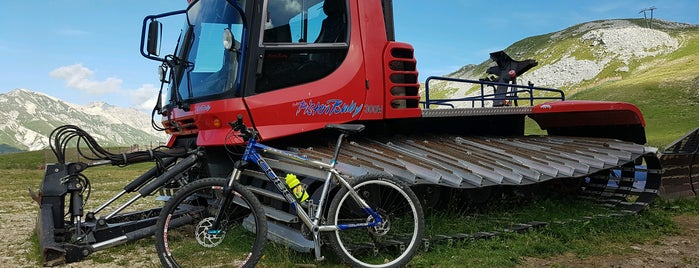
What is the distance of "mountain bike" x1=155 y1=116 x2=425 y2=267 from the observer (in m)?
4.95

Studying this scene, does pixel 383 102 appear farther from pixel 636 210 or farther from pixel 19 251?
pixel 19 251

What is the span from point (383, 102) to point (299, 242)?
2.34 m

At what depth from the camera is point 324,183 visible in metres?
5.35

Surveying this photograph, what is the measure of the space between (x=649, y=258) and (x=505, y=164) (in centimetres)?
192

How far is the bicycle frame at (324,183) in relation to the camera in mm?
5092

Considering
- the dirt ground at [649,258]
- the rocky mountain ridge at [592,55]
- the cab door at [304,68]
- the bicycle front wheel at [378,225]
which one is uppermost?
the rocky mountain ridge at [592,55]

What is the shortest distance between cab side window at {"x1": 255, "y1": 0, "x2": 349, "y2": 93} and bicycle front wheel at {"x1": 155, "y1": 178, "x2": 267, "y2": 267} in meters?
1.55

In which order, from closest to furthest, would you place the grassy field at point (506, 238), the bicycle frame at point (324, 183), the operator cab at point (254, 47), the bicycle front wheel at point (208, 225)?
the bicycle front wheel at point (208, 225), the bicycle frame at point (324, 183), the grassy field at point (506, 238), the operator cab at point (254, 47)

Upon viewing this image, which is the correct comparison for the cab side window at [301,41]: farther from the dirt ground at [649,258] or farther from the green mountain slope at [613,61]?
the green mountain slope at [613,61]

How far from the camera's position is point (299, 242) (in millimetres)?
5309

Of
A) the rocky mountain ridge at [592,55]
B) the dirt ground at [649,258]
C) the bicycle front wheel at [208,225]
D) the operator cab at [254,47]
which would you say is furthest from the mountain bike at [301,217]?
the rocky mountain ridge at [592,55]

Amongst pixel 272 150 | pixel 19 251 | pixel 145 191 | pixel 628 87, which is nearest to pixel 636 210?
pixel 272 150

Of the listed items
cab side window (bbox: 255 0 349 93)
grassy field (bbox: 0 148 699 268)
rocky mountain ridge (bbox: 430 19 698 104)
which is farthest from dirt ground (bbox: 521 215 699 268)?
rocky mountain ridge (bbox: 430 19 698 104)

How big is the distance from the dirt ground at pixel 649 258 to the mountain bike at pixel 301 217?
1331 mm
